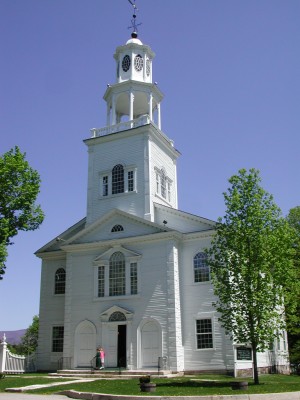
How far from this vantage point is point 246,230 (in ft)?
68.0

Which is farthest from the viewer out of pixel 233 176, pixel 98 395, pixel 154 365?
pixel 154 365

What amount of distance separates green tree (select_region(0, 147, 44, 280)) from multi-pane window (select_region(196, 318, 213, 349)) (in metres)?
11.1

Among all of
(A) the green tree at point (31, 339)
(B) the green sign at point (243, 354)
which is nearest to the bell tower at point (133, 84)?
(B) the green sign at point (243, 354)

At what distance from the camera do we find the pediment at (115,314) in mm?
28156

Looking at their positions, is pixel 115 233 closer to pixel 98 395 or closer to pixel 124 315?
pixel 124 315

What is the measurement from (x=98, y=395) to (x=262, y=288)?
27.7ft

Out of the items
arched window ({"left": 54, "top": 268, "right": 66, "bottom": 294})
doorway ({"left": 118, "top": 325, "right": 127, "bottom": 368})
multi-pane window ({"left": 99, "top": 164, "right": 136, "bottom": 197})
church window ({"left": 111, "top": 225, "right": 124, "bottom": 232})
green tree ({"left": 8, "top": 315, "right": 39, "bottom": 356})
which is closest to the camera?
doorway ({"left": 118, "top": 325, "right": 127, "bottom": 368})

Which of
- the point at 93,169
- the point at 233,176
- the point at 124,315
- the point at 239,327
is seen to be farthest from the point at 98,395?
the point at 93,169

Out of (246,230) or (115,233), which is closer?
(246,230)

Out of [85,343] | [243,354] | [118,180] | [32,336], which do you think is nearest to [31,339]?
[32,336]

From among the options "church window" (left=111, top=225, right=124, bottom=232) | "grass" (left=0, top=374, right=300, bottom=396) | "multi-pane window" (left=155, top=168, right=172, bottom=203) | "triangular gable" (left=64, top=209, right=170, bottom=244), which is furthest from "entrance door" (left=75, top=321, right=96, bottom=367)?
"multi-pane window" (left=155, top=168, right=172, bottom=203)

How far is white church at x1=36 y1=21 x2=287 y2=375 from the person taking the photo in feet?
89.7

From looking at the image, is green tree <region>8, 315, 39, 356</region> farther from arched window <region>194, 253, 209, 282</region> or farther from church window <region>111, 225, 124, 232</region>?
arched window <region>194, 253, 209, 282</region>

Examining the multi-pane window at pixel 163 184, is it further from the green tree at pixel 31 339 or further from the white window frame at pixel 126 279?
the green tree at pixel 31 339
